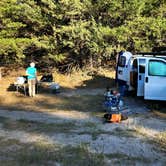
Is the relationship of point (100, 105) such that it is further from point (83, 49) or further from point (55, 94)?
point (83, 49)

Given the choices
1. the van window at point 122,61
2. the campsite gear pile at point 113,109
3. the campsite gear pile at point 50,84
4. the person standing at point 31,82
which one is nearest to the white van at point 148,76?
the van window at point 122,61

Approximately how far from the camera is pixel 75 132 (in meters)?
14.7

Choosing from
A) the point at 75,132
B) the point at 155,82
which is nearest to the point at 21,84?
the point at 155,82

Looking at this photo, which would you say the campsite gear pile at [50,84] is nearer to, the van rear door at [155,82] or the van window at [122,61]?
the van window at [122,61]

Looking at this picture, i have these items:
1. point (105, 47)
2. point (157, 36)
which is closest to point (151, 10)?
point (157, 36)

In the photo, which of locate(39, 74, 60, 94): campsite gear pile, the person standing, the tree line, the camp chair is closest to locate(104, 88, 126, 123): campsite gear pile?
the person standing

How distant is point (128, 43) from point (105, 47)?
1.42m

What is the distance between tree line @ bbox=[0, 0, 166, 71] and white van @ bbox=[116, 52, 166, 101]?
16.9 feet

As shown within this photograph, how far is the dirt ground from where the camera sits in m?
12.0

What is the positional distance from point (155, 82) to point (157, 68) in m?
0.56

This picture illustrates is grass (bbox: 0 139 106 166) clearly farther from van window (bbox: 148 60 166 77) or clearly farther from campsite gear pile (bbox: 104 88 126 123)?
van window (bbox: 148 60 166 77)

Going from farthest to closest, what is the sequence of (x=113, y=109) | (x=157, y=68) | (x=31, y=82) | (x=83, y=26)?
1. (x=83, y=26)
2. (x=31, y=82)
3. (x=157, y=68)
4. (x=113, y=109)

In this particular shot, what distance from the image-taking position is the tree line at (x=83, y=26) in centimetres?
2486

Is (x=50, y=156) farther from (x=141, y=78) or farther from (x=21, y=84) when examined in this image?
(x=21, y=84)
